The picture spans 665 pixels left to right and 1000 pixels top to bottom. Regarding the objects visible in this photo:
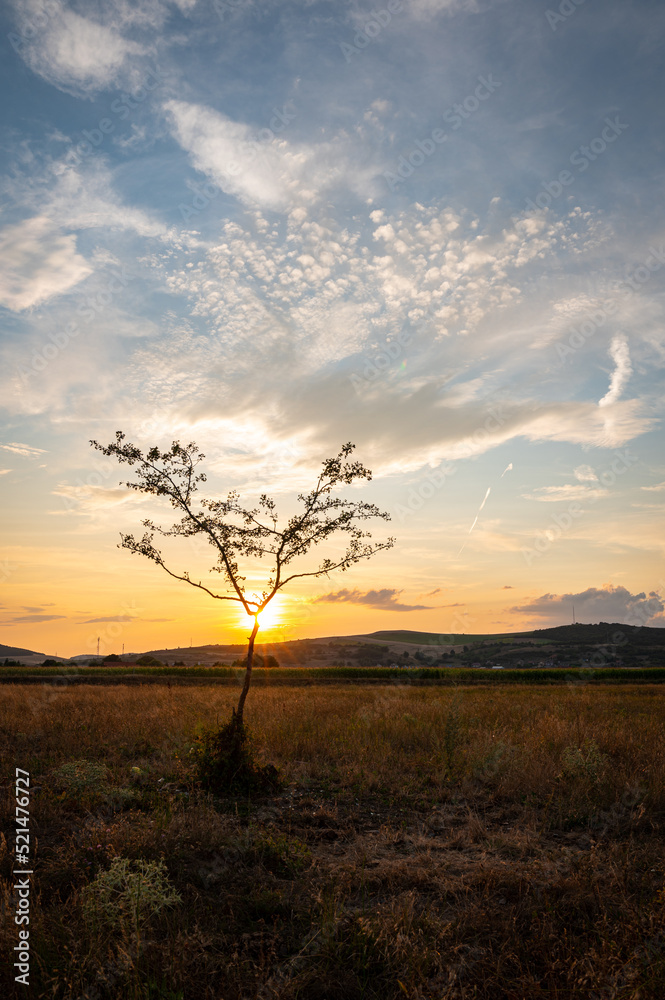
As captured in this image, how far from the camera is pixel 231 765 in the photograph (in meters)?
9.92

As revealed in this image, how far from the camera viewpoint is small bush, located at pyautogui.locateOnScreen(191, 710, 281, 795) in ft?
32.1

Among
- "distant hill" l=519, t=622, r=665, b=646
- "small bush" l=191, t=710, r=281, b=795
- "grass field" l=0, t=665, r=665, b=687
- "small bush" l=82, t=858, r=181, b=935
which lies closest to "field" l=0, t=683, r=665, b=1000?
"small bush" l=82, t=858, r=181, b=935

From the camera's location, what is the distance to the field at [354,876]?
446 cm

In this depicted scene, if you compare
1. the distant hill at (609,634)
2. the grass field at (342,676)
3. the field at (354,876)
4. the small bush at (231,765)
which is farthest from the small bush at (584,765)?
the distant hill at (609,634)

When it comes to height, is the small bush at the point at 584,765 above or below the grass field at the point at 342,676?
above

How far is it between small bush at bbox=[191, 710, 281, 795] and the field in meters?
0.35

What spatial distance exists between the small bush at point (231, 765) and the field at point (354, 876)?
0.35 m

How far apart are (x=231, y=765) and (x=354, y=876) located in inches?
171

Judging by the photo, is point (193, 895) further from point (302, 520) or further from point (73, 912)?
point (302, 520)

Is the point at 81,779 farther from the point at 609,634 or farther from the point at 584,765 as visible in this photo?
the point at 609,634

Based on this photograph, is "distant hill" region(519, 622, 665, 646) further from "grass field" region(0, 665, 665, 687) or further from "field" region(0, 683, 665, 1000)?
"field" region(0, 683, 665, 1000)

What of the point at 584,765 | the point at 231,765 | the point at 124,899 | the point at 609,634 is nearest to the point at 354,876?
the point at 124,899

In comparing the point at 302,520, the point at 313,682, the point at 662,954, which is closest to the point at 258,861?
the point at 662,954

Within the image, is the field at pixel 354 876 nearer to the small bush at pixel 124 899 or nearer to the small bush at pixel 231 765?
the small bush at pixel 124 899
